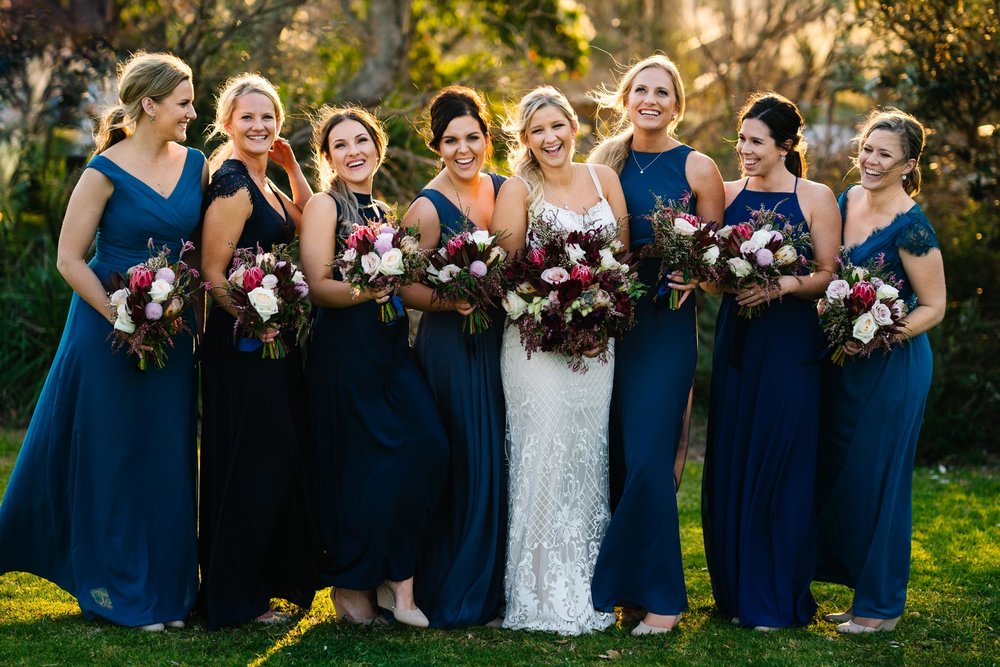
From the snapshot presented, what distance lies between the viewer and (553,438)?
5.75m

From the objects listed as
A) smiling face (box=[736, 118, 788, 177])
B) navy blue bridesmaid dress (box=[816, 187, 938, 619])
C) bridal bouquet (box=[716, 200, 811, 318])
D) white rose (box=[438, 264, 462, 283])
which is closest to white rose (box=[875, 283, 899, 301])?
navy blue bridesmaid dress (box=[816, 187, 938, 619])

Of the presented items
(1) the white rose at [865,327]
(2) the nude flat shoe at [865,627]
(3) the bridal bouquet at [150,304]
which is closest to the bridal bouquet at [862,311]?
(1) the white rose at [865,327]

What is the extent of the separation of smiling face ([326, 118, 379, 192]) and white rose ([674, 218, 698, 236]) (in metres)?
1.63

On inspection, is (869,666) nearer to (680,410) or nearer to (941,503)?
(680,410)

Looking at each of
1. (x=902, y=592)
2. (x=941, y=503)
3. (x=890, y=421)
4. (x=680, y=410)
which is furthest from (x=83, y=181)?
(x=941, y=503)

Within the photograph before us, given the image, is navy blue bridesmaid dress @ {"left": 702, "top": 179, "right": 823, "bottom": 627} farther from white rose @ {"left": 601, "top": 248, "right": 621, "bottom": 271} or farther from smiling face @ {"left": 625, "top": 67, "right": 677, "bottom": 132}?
white rose @ {"left": 601, "top": 248, "right": 621, "bottom": 271}

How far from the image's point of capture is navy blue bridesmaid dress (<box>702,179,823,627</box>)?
19.0 feet

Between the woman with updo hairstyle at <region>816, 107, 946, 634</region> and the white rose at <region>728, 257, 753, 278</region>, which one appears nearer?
the white rose at <region>728, 257, 753, 278</region>

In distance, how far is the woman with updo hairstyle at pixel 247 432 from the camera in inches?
217

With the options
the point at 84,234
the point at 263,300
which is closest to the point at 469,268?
the point at 263,300

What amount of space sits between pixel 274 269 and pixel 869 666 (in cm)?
338

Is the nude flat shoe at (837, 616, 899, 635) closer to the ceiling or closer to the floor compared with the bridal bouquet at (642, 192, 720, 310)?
closer to the floor

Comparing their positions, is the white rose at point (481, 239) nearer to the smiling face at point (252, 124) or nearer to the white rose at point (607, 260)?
the white rose at point (607, 260)

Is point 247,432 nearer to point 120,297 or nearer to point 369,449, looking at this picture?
point 369,449
